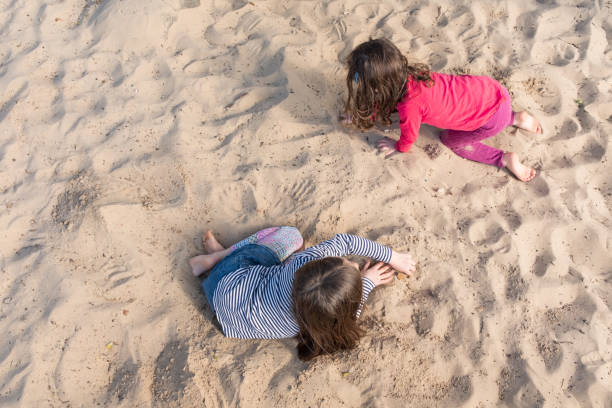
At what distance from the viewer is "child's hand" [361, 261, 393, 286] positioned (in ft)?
7.59

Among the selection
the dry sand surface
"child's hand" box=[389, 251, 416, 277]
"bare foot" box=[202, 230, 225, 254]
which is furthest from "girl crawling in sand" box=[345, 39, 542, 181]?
"bare foot" box=[202, 230, 225, 254]

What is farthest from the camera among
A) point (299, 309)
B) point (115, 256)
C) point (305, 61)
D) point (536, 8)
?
point (536, 8)

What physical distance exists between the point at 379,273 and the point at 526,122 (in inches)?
60.7

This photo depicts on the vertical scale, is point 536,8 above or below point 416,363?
above

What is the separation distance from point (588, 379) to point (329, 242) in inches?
59.0

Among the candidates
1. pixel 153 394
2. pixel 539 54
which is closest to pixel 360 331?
pixel 153 394

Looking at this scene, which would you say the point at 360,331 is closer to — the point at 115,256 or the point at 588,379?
the point at 588,379

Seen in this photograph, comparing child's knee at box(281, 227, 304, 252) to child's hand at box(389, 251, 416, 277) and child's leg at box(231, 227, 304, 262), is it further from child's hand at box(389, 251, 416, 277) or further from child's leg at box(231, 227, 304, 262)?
child's hand at box(389, 251, 416, 277)

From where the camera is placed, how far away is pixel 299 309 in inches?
69.9

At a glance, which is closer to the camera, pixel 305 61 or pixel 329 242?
pixel 329 242

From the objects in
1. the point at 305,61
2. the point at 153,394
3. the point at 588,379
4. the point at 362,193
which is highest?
the point at 305,61

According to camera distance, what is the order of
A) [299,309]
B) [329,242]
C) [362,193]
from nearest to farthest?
1. [299,309]
2. [329,242]
3. [362,193]

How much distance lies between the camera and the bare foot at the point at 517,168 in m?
2.64

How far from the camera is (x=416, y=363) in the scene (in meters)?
2.15
